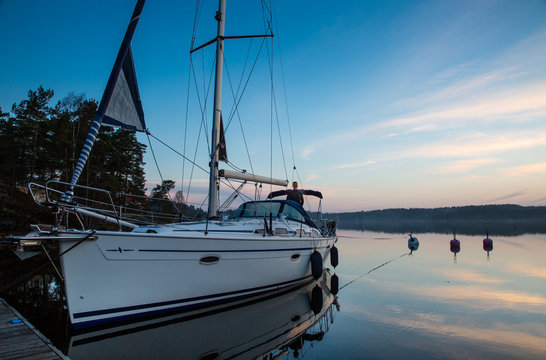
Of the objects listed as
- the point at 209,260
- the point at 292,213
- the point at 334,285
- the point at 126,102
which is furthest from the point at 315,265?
the point at 126,102

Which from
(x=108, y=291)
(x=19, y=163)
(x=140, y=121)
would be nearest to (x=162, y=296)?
(x=108, y=291)

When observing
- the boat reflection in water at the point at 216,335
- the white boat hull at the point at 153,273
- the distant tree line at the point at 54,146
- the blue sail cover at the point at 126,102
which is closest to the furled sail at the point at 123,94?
the blue sail cover at the point at 126,102

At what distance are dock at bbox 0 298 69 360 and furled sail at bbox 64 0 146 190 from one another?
90.6 inches

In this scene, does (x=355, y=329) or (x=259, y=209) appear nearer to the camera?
(x=355, y=329)

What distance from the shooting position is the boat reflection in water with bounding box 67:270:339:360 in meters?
5.15

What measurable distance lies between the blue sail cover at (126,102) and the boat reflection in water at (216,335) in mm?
4086

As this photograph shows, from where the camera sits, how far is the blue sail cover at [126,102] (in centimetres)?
597

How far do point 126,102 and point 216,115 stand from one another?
11.6ft

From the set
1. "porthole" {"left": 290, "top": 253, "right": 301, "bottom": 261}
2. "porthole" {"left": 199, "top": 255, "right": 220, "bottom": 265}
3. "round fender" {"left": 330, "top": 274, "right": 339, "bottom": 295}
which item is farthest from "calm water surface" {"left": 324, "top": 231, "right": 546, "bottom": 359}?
"porthole" {"left": 199, "top": 255, "right": 220, "bottom": 265}

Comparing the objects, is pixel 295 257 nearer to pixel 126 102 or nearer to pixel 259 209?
pixel 259 209

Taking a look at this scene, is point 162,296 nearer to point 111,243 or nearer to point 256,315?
point 111,243

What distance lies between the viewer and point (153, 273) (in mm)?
6000

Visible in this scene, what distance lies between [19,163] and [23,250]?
3025 cm

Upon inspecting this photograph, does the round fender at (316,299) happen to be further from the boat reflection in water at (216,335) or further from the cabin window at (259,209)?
the cabin window at (259,209)
